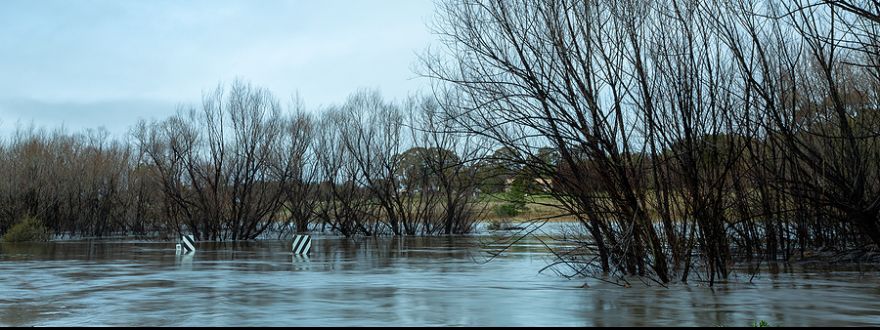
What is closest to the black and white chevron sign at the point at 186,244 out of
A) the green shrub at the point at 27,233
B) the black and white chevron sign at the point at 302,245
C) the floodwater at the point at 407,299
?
the black and white chevron sign at the point at 302,245

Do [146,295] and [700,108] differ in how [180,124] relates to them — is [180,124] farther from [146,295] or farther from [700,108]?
[700,108]

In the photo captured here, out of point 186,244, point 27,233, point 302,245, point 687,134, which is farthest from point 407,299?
point 27,233

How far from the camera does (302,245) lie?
945 inches

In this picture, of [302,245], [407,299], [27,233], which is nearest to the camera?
[407,299]

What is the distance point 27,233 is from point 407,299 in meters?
30.6

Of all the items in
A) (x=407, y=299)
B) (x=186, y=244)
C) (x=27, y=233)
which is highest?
(x=27, y=233)

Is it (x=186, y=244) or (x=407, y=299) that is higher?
(x=186, y=244)

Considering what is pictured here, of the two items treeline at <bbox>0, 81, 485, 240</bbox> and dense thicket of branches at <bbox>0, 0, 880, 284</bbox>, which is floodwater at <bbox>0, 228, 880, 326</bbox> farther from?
treeline at <bbox>0, 81, 485, 240</bbox>

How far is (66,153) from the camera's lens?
44.5 m

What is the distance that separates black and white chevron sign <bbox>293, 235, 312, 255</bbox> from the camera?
941 inches

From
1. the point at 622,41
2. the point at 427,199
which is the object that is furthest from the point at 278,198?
the point at 622,41

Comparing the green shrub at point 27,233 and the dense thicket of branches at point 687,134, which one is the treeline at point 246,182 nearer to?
the green shrub at point 27,233

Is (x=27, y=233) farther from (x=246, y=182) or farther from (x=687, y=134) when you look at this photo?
(x=687, y=134)

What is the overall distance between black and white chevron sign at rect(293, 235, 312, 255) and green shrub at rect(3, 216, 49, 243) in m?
18.0
